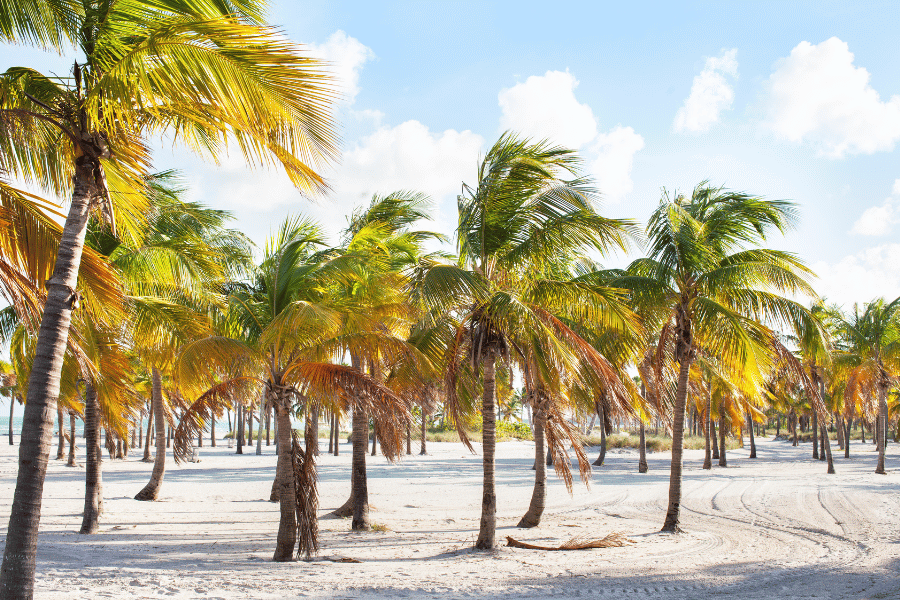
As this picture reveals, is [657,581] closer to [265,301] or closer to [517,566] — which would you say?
[517,566]

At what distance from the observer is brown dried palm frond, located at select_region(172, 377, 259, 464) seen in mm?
8602

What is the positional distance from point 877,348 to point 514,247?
2059cm

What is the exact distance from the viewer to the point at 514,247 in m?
10.5

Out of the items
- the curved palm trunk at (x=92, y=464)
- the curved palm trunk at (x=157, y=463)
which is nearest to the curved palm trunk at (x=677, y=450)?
the curved palm trunk at (x=92, y=464)

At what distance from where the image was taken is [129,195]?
564 cm

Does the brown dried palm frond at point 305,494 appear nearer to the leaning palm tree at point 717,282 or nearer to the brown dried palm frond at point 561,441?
the brown dried palm frond at point 561,441

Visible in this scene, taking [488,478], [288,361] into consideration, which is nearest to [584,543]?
[488,478]

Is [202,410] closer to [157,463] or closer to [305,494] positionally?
[305,494]

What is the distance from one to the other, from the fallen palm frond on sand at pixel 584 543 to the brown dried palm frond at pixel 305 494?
Result: 3.60m

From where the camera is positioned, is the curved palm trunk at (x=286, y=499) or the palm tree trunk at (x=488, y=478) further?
the palm tree trunk at (x=488, y=478)

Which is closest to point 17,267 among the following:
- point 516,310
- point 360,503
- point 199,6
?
point 199,6

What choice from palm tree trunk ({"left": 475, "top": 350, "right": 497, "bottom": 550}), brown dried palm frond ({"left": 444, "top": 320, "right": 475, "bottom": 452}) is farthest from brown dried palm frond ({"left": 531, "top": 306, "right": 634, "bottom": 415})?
brown dried palm frond ({"left": 444, "top": 320, "right": 475, "bottom": 452})

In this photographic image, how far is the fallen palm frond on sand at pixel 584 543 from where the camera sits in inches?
405

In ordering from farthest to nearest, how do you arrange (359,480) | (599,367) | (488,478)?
(359,480)
(488,478)
(599,367)
